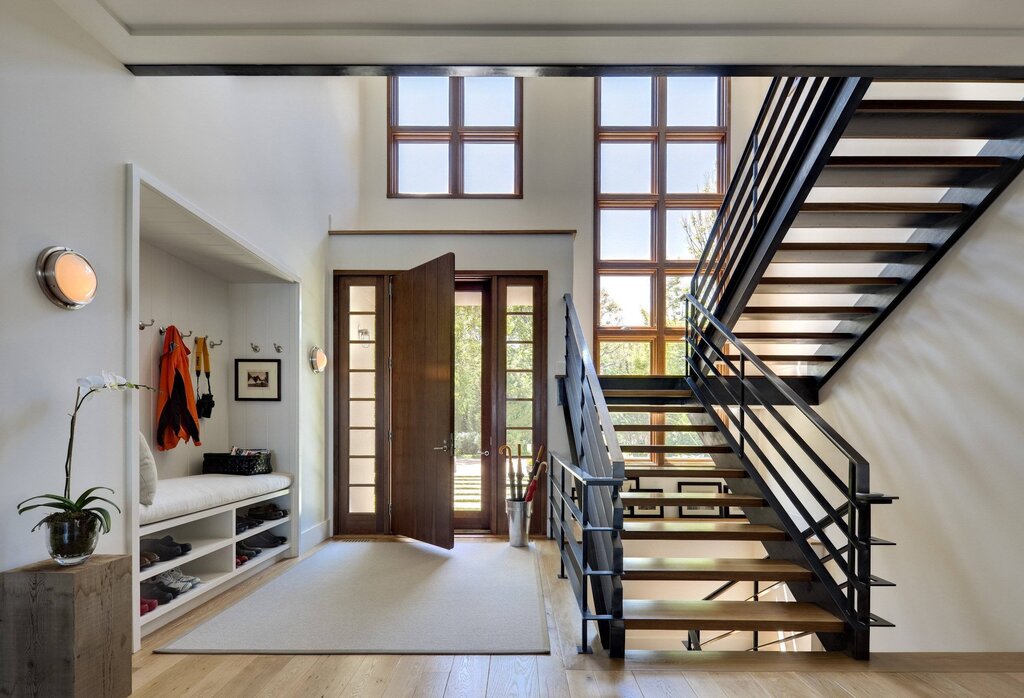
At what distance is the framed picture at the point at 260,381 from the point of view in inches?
202

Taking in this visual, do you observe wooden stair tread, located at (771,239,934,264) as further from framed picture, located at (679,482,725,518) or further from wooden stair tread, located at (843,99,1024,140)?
framed picture, located at (679,482,725,518)

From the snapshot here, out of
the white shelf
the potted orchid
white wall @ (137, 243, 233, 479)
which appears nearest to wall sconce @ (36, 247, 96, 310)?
the potted orchid

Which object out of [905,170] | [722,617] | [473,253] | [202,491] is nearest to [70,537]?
[202,491]

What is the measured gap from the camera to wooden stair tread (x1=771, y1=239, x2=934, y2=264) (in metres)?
4.13

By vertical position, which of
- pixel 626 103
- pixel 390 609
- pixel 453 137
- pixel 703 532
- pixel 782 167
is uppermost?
pixel 626 103

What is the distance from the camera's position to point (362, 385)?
597 centimetres

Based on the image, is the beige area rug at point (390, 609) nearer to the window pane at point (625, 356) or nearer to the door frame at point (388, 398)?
the door frame at point (388, 398)

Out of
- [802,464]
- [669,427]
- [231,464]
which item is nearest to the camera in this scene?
[231,464]

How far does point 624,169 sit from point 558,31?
486 centimetres

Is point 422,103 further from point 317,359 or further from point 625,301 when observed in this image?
point 317,359

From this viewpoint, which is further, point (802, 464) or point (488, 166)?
point (488, 166)

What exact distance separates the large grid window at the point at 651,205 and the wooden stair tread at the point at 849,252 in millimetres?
2778

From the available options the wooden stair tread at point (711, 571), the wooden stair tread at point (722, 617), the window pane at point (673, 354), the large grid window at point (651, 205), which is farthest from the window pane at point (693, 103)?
the wooden stair tread at point (722, 617)

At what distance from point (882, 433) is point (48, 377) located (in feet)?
15.9
